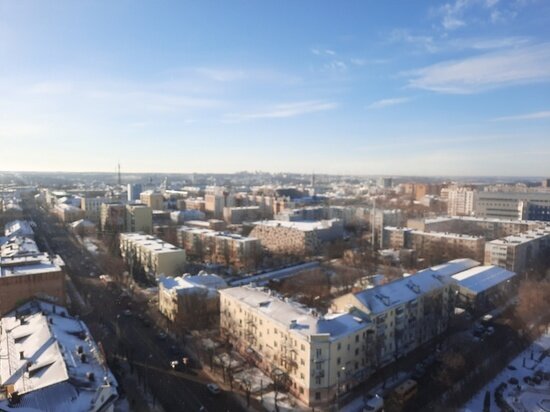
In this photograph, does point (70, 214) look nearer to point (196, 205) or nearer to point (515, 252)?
point (196, 205)

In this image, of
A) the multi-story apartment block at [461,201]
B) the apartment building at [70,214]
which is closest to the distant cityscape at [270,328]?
the apartment building at [70,214]

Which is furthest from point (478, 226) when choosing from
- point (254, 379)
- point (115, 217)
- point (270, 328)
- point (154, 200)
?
point (154, 200)

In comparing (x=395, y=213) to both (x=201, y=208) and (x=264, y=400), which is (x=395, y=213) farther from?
(x=264, y=400)

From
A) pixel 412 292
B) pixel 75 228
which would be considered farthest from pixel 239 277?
pixel 75 228

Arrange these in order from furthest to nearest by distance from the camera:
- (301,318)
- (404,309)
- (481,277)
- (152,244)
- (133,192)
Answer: (133,192) < (152,244) < (481,277) < (404,309) < (301,318)

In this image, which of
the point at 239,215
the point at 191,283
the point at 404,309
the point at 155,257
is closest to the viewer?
the point at 404,309

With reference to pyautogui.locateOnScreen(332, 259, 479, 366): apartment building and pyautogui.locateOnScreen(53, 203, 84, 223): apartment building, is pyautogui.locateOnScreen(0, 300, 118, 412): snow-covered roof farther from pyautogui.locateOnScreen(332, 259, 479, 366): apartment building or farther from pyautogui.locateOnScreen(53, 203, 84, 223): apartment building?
pyautogui.locateOnScreen(53, 203, 84, 223): apartment building
